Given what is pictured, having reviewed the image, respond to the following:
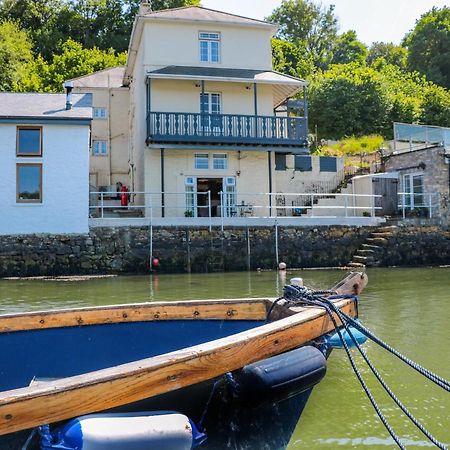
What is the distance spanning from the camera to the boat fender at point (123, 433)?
300 centimetres

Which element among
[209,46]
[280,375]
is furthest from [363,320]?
[209,46]

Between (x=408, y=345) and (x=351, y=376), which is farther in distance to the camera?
(x=408, y=345)

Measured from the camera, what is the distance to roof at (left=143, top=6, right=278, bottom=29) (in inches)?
942

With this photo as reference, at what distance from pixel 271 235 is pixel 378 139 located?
16.2m

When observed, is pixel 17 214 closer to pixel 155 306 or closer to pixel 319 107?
pixel 155 306

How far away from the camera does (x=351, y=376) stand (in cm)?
650

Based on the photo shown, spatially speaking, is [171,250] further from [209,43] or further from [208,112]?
[209,43]

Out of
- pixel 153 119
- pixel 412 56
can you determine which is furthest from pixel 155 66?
pixel 412 56

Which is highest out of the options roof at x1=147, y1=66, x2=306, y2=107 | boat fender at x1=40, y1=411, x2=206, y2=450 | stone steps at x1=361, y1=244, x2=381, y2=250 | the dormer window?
the dormer window

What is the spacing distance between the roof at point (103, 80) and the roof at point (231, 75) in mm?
9155

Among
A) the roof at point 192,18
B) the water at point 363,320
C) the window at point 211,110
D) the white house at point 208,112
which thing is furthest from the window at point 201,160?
→ the water at point 363,320

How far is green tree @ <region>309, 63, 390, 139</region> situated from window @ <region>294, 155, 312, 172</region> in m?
13.0

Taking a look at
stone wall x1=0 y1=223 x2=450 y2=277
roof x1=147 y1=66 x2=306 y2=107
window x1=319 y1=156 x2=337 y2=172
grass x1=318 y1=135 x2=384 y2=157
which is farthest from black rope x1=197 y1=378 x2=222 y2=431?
grass x1=318 y1=135 x2=384 y2=157

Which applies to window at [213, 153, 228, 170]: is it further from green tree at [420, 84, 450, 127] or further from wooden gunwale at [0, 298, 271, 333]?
green tree at [420, 84, 450, 127]
